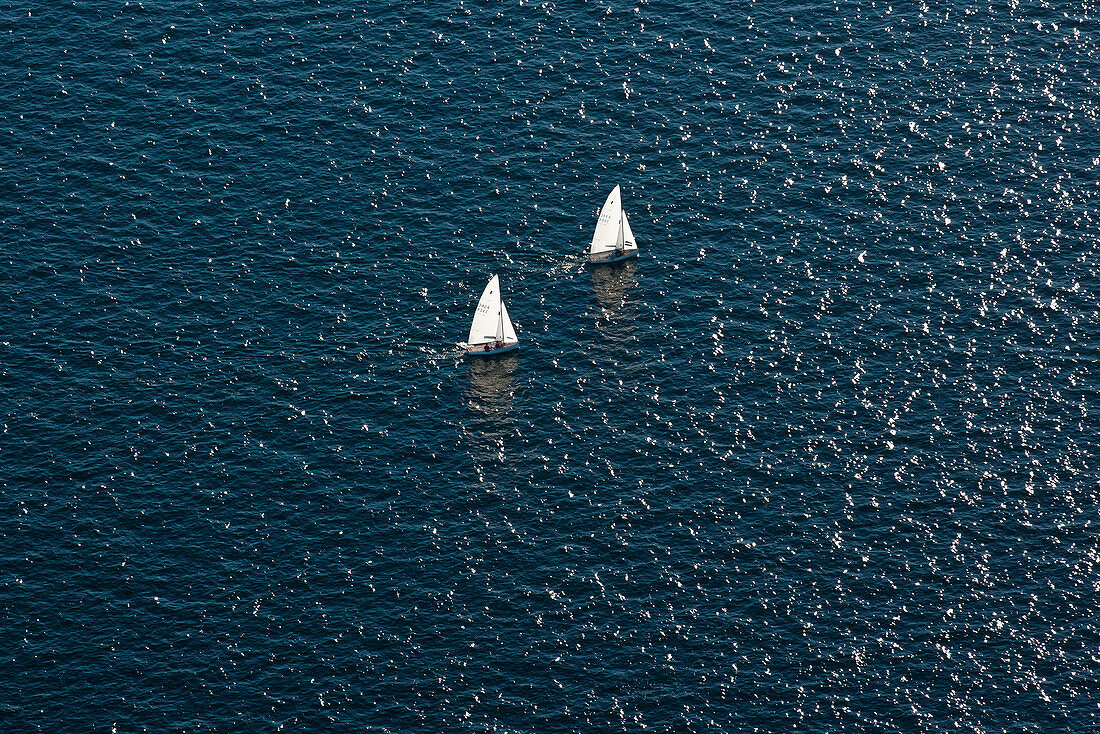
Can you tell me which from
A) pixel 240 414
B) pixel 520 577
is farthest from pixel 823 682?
pixel 240 414

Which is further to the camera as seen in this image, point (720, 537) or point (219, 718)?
point (720, 537)

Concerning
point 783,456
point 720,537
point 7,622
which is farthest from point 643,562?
A: point 7,622

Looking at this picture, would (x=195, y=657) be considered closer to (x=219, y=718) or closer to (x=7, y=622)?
(x=219, y=718)

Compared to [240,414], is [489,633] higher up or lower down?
lower down

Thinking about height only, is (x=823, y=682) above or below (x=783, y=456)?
below

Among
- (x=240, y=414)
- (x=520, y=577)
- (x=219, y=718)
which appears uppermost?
(x=240, y=414)

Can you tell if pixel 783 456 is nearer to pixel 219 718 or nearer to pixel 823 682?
pixel 823 682

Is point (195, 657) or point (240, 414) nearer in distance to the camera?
point (195, 657)

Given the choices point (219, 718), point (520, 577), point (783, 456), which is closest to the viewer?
point (219, 718)

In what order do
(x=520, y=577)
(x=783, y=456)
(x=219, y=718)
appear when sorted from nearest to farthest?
(x=219, y=718)
(x=520, y=577)
(x=783, y=456)
